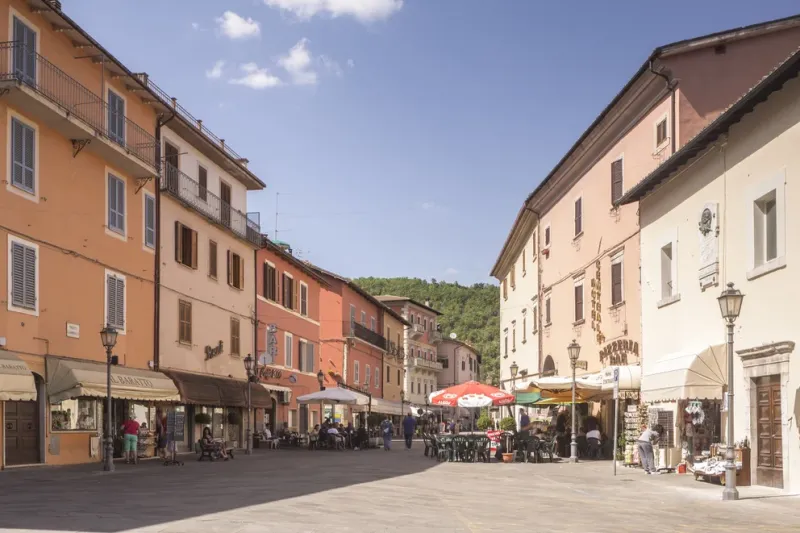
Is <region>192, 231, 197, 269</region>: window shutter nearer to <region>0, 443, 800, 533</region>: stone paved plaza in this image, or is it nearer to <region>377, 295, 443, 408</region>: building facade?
<region>0, 443, 800, 533</region>: stone paved plaza

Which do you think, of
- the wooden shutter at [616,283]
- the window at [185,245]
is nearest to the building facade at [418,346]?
the window at [185,245]

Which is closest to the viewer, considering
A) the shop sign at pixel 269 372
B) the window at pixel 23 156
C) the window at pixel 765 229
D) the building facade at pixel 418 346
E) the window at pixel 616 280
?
the window at pixel 765 229

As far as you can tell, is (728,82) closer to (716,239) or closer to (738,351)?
(716,239)

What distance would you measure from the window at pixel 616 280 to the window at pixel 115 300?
48.7 feet

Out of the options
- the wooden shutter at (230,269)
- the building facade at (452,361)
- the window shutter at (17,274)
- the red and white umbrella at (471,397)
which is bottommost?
the building facade at (452,361)

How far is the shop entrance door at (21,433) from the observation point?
77.1 ft

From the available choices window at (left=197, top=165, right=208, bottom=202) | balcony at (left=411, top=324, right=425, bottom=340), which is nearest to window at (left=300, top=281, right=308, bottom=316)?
window at (left=197, top=165, right=208, bottom=202)

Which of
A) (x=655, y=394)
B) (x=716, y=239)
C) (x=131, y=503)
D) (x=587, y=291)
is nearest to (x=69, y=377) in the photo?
(x=131, y=503)

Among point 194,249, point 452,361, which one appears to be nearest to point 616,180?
point 194,249

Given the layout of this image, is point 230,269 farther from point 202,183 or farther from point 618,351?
point 618,351

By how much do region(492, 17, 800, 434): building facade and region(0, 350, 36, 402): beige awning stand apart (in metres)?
15.8

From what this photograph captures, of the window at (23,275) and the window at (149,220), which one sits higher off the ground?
the window at (149,220)

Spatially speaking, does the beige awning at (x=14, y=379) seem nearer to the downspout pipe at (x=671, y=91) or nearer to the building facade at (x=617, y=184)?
the building facade at (x=617, y=184)

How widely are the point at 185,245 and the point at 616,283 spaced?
14721 mm
